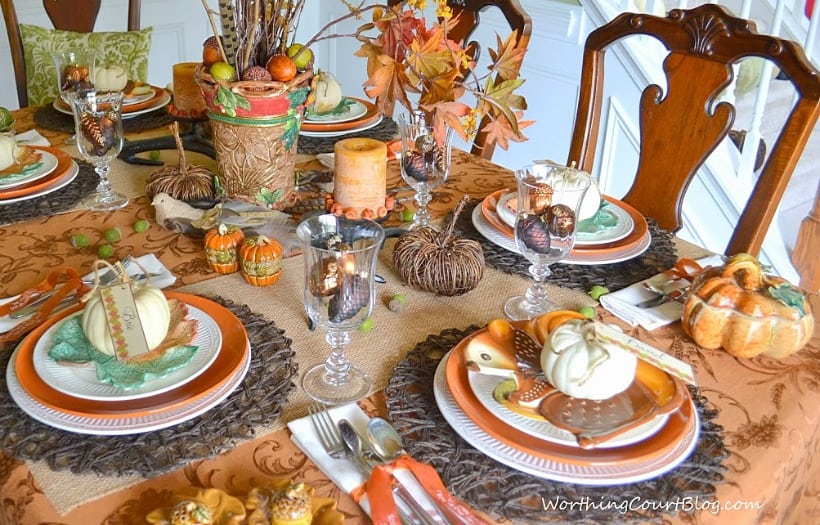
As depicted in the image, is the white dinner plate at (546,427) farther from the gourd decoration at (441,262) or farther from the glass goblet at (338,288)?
the gourd decoration at (441,262)

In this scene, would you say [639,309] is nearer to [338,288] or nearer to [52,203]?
[338,288]

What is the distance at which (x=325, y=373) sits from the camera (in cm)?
88

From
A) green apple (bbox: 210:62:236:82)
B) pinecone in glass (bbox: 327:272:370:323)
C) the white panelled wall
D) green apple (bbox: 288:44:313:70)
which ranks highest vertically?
green apple (bbox: 288:44:313:70)

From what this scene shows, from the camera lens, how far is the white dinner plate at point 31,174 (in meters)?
1.30

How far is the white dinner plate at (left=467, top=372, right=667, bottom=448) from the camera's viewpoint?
28.7 inches

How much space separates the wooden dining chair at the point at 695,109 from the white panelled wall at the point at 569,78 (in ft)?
3.17

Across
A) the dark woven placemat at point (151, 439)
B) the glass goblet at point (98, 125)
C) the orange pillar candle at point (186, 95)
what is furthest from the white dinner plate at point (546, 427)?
the orange pillar candle at point (186, 95)

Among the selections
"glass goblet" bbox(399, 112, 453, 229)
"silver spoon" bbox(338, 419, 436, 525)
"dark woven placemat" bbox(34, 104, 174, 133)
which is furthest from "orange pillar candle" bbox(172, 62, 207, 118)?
"silver spoon" bbox(338, 419, 436, 525)

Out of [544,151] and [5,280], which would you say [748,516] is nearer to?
[5,280]

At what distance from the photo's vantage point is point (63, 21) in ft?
7.55

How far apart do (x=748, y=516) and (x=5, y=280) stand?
38.2 inches

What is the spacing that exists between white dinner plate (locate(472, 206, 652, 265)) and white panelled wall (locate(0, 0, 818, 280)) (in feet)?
4.45

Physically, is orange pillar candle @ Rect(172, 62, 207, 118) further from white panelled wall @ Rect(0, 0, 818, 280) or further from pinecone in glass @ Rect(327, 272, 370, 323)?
white panelled wall @ Rect(0, 0, 818, 280)

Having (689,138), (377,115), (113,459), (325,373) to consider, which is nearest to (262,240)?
(325,373)
